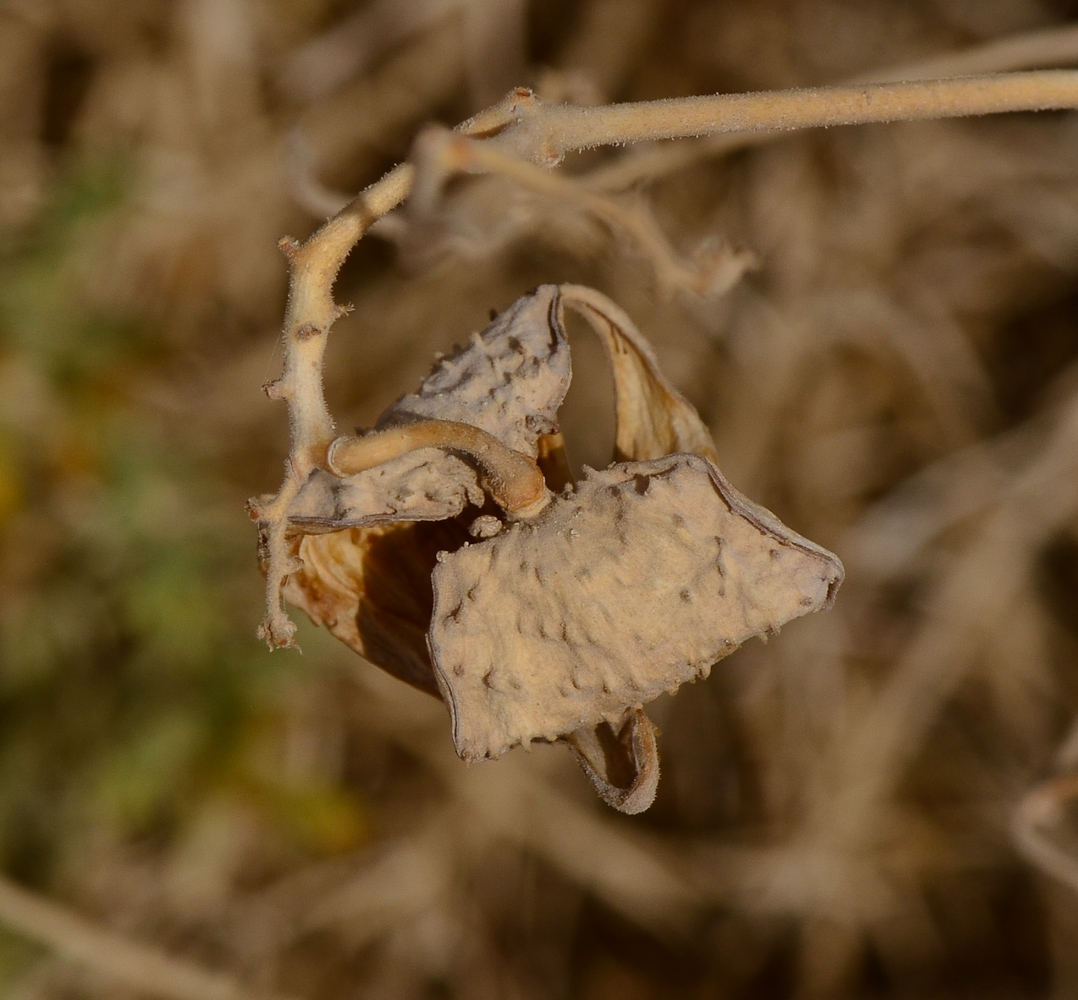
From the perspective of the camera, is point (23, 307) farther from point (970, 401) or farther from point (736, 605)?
point (970, 401)

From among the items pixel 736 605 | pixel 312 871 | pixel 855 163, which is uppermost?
pixel 855 163

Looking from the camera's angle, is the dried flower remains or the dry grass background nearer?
the dried flower remains

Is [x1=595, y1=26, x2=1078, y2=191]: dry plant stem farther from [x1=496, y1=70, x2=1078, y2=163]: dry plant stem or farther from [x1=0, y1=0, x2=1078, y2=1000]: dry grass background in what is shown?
[x1=0, y1=0, x2=1078, y2=1000]: dry grass background

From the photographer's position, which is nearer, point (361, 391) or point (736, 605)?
point (736, 605)

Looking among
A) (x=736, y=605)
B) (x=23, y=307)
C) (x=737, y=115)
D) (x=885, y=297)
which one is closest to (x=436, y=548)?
(x=736, y=605)

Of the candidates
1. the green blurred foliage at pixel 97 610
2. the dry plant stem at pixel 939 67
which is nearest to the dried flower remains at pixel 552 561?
the dry plant stem at pixel 939 67

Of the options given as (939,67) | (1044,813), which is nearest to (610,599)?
(1044,813)

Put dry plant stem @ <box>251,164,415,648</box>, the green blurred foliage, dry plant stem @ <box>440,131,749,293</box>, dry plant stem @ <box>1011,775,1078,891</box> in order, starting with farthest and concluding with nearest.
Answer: the green blurred foliage, dry plant stem @ <box>1011,775,1078,891</box>, dry plant stem @ <box>251,164,415,648</box>, dry plant stem @ <box>440,131,749,293</box>

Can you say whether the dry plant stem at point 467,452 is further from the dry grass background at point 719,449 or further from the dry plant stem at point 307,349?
the dry grass background at point 719,449

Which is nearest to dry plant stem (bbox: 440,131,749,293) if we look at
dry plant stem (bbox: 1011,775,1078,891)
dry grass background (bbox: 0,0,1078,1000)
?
dry plant stem (bbox: 1011,775,1078,891)
